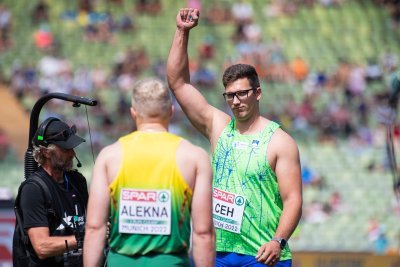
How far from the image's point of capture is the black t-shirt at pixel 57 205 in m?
5.00

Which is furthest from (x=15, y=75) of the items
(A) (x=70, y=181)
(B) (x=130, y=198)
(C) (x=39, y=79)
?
(B) (x=130, y=198)

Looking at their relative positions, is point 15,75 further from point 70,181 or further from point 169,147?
point 169,147

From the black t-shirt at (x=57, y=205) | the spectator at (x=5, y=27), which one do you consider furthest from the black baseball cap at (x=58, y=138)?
the spectator at (x=5, y=27)

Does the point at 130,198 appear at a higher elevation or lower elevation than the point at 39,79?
lower

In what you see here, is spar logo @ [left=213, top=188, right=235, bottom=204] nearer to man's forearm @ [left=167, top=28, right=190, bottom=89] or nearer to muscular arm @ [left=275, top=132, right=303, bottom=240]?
muscular arm @ [left=275, top=132, right=303, bottom=240]

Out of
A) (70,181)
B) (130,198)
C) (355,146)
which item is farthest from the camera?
(355,146)

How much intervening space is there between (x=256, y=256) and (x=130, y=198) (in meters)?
1.31

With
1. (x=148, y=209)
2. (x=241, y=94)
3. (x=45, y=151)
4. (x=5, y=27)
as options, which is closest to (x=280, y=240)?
(x=241, y=94)

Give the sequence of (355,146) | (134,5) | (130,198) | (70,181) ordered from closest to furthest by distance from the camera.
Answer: (130,198) < (70,181) < (355,146) < (134,5)

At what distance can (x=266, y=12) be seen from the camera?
66.1 feet

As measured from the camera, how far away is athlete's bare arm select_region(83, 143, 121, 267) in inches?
171

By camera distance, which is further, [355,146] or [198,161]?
[355,146]

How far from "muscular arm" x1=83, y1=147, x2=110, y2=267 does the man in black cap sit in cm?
66

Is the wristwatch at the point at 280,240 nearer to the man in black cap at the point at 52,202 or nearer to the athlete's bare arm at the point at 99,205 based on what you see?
the man in black cap at the point at 52,202
